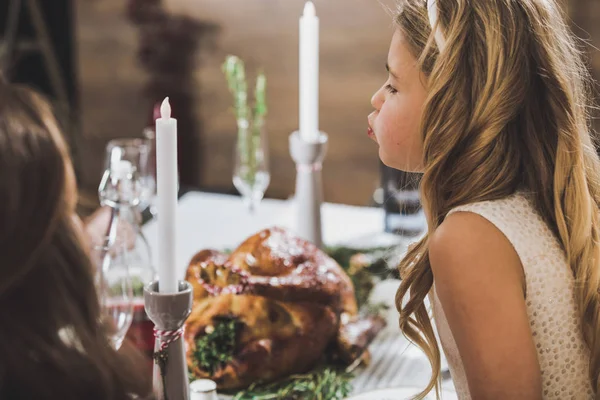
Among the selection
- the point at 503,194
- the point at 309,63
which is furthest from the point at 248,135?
the point at 503,194

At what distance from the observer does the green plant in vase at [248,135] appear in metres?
1.91

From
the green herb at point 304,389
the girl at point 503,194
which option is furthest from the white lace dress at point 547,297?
the green herb at point 304,389

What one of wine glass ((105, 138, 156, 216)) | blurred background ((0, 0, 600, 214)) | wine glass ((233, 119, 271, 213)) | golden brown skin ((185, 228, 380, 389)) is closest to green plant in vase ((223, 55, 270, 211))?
wine glass ((233, 119, 271, 213))

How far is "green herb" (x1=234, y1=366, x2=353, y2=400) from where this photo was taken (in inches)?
48.6

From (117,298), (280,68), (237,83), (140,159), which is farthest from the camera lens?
(280,68)

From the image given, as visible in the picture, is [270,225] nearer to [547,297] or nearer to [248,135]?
[248,135]

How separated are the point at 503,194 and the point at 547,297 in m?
0.14

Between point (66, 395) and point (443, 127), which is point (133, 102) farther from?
point (66, 395)

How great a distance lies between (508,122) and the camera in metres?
1.11

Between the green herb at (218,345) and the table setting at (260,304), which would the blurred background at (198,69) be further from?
the green herb at (218,345)

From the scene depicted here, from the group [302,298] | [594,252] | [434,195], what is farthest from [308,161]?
[594,252]

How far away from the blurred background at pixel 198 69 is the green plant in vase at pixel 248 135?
1724 mm

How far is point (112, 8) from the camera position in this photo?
4055 mm

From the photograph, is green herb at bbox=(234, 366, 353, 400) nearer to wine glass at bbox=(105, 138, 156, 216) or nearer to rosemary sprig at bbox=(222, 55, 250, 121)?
wine glass at bbox=(105, 138, 156, 216)
